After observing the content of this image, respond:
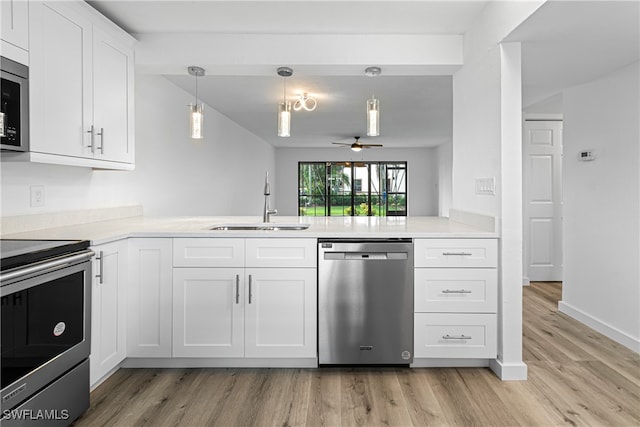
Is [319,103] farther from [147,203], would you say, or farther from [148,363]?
[148,363]

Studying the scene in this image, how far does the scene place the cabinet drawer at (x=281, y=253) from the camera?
2484 mm

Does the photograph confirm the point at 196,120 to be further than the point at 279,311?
Yes

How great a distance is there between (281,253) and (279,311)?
0.35 m

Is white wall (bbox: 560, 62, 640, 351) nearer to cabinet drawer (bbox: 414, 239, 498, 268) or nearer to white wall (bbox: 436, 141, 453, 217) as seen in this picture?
cabinet drawer (bbox: 414, 239, 498, 268)

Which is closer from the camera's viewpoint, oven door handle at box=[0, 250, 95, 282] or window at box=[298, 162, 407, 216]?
oven door handle at box=[0, 250, 95, 282]

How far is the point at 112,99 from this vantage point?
2605 millimetres

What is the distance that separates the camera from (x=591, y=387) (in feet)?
7.68

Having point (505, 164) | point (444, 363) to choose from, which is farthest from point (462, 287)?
point (505, 164)

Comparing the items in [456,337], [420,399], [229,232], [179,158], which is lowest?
[420,399]

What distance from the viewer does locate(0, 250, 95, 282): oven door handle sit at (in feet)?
4.91

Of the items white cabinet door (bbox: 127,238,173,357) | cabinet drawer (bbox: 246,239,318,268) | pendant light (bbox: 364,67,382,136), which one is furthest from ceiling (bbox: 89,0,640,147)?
white cabinet door (bbox: 127,238,173,357)

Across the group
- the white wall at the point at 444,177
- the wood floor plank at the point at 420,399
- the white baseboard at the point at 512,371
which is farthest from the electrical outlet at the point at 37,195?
the white wall at the point at 444,177

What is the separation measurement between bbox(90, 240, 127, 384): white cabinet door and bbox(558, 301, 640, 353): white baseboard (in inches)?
136

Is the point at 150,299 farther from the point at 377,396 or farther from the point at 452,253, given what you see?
the point at 452,253
